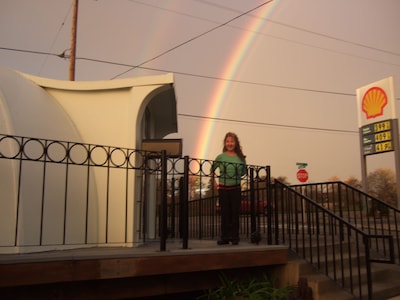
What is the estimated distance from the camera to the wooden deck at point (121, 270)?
13.3 ft

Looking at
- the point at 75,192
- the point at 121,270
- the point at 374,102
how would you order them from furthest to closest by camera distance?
the point at 374,102, the point at 75,192, the point at 121,270

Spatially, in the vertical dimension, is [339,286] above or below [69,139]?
below

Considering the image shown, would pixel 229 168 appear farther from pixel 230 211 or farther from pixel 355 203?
pixel 355 203

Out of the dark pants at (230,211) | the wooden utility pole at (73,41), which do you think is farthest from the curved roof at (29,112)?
the wooden utility pole at (73,41)

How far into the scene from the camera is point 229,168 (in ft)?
20.9

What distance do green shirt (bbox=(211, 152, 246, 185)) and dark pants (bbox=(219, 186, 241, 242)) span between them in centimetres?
15

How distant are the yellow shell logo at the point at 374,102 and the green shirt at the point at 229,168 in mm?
10331

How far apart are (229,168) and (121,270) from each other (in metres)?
2.51

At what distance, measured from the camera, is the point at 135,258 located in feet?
15.1

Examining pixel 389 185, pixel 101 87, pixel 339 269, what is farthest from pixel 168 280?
pixel 389 185

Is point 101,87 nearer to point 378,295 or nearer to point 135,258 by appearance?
point 135,258

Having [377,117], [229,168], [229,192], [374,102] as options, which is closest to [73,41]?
[374,102]

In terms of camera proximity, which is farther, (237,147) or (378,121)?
(378,121)

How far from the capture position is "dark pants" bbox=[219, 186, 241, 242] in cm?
633
